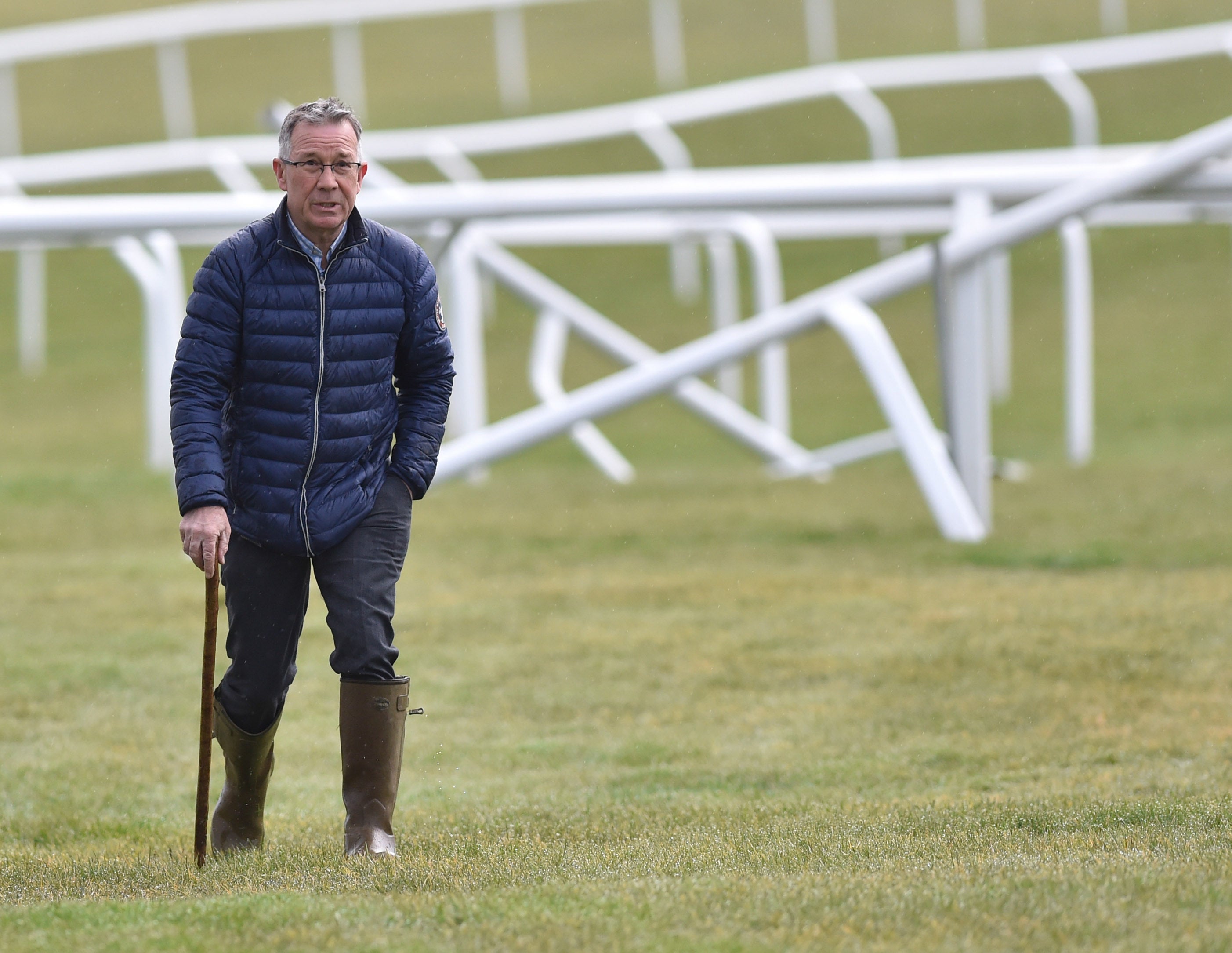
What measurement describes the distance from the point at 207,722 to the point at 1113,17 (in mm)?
25059

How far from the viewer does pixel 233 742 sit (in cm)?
425

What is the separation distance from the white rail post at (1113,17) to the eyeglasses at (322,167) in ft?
78.2

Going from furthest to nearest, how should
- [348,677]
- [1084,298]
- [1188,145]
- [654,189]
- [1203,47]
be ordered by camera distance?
[1203,47] < [1084,298] < [654,189] < [1188,145] < [348,677]

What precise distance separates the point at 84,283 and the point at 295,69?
289 inches

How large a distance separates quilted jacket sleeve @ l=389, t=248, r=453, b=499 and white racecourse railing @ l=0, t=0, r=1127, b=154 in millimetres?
15941

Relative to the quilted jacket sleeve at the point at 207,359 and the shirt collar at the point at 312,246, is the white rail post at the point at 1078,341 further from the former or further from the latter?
the quilted jacket sleeve at the point at 207,359

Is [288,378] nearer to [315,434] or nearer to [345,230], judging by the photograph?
[315,434]

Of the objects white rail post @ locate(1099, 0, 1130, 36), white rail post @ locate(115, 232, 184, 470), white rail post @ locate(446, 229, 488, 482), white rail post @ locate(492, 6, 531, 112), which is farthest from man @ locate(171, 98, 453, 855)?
white rail post @ locate(1099, 0, 1130, 36)

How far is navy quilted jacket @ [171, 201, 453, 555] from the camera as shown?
3.95 meters

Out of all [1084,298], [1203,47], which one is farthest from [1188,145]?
[1203,47]

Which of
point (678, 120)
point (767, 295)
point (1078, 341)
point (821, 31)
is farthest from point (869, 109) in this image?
point (821, 31)

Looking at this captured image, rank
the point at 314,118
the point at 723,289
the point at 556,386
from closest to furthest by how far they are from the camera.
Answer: the point at 314,118
the point at 556,386
the point at 723,289

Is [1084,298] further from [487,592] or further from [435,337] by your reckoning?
[435,337]

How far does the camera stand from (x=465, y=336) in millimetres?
12133
